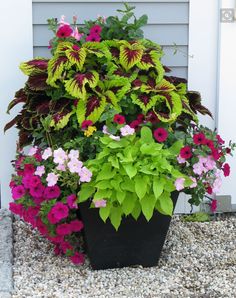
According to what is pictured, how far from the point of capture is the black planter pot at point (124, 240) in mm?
3504

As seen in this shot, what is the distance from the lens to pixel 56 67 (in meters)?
3.61

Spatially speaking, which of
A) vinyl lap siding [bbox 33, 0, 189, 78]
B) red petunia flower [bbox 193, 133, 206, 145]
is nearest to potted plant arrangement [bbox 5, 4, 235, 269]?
red petunia flower [bbox 193, 133, 206, 145]

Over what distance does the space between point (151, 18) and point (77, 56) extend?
2.79ft

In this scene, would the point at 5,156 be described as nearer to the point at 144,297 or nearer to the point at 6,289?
the point at 6,289

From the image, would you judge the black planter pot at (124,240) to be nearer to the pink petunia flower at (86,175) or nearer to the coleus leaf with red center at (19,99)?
the pink petunia flower at (86,175)

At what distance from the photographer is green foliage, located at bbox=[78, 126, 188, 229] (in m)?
3.29

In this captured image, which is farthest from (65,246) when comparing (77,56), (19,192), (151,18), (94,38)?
(151,18)

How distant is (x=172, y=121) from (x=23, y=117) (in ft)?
2.80

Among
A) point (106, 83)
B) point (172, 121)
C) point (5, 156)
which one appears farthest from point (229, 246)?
point (5, 156)

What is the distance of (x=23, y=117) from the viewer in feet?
12.6

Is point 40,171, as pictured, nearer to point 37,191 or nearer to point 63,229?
point 37,191

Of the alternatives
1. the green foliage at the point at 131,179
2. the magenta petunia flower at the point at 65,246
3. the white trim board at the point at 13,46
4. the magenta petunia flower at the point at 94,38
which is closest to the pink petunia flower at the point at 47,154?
the green foliage at the point at 131,179

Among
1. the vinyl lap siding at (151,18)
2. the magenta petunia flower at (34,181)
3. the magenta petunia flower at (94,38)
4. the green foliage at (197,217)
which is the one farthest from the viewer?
the green foliage at (197,217)

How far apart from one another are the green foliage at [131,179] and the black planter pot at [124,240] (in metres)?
0.11
